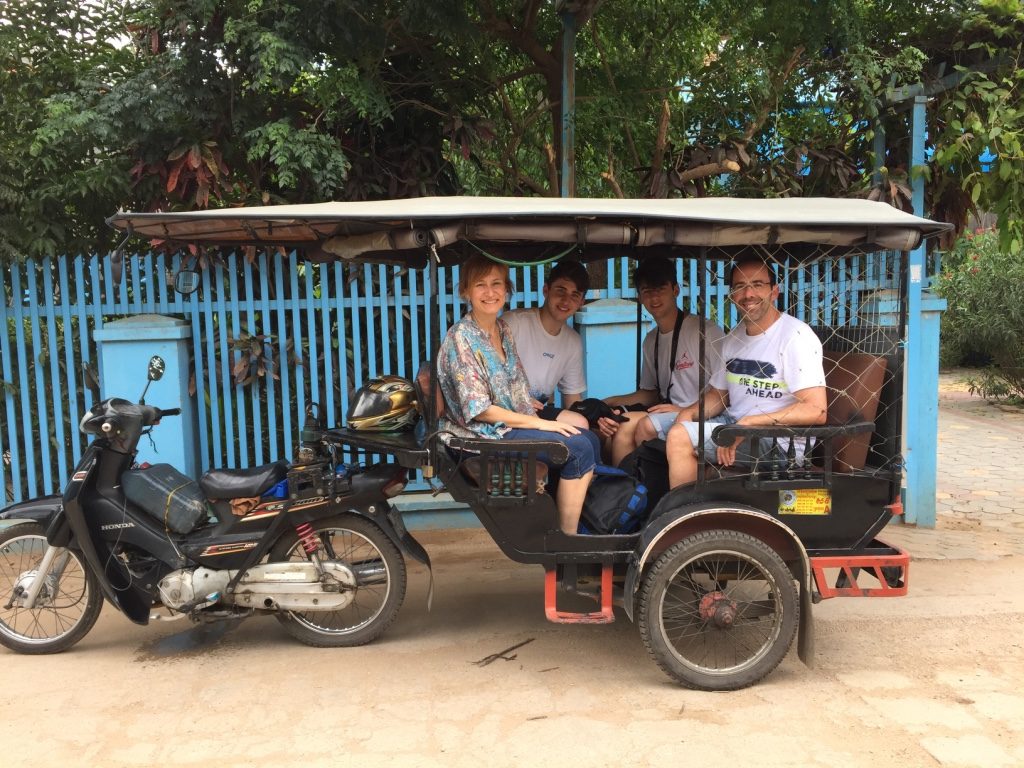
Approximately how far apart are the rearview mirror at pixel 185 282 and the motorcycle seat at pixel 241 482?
6.94 feet

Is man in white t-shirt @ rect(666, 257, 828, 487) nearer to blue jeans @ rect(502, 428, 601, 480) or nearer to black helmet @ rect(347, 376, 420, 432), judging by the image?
blue jeans @ rect(502, 428, 601, 480)

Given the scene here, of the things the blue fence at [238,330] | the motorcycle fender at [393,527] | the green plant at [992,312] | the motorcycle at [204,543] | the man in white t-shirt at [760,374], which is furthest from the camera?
the green plant at [992,312]

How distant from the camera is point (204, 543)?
12.3ft

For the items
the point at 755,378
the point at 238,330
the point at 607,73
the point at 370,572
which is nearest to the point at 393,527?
the point at 370,572

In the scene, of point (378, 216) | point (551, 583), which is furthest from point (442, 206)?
point (551, 583)

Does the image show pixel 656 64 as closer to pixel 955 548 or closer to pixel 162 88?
pixel 162 88

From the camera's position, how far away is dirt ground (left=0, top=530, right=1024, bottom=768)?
9.76 feet

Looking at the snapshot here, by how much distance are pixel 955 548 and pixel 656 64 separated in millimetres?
4127

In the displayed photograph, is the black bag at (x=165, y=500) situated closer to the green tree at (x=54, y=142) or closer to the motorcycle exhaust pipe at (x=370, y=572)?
the motorcycle exhaust pipe at (x=370, y=572)

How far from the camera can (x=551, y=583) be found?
355cm

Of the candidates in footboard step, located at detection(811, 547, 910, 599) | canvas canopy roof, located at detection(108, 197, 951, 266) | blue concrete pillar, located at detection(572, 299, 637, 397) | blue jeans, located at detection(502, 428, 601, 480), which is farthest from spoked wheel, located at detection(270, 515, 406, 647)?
blue concrete pillar, located at detection(572, 299, 637, 397)

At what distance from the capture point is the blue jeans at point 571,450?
3.52 m

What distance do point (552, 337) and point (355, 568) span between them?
1527 millimetres

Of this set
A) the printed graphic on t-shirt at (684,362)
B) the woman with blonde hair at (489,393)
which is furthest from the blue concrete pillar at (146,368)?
the printed graphic on t-shirt at (684,362)
